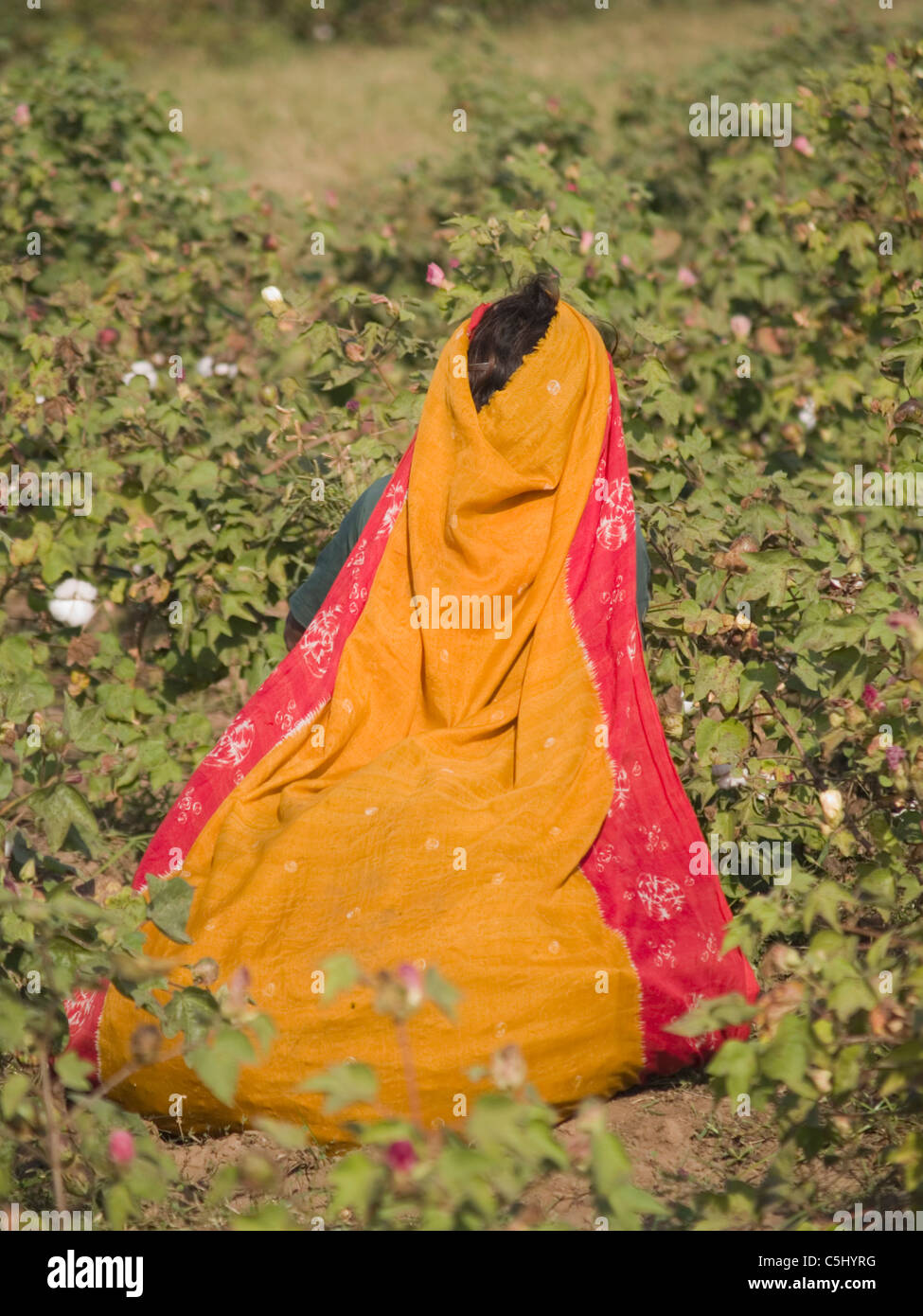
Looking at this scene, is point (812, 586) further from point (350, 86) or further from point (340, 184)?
point (350, 86)

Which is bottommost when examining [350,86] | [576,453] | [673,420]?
[576,453]

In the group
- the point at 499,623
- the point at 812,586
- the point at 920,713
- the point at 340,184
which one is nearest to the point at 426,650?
the point at 499,623

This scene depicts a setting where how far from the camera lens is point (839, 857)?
2590 millimetres

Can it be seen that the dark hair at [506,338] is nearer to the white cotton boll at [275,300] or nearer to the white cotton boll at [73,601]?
the white cotton boll at [275,300]

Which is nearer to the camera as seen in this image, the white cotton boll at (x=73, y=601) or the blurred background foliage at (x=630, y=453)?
the blurred background foliage at (x=630, y=453)

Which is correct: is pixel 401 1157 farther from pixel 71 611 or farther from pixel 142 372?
pixel 142 372

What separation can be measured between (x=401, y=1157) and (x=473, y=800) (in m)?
1.04

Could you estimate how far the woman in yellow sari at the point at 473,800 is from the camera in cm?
208

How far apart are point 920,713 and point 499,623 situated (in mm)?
694

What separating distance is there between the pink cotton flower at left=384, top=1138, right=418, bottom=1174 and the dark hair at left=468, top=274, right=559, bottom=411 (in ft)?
4.69

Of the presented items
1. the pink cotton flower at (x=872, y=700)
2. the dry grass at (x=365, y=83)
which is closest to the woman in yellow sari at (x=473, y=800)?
the pink cotton flower at (x=872, y=700)

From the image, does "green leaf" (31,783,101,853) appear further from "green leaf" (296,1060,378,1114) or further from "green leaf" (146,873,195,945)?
"green leaf" (296,1060,378,1114)

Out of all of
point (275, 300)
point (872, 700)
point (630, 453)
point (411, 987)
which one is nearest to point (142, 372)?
point (275, 300)
